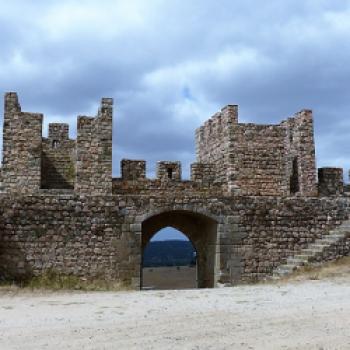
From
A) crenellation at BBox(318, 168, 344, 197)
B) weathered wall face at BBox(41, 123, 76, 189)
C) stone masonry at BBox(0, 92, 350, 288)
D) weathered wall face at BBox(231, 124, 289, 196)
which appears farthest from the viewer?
crenellation at BBox(318, 168, 344, 197)

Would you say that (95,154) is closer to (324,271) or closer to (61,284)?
(61,284)

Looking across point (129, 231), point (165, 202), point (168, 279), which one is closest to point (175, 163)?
point (165, 202)

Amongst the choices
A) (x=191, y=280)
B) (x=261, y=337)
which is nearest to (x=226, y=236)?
(x=261, y=337)

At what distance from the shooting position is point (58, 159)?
16.9m

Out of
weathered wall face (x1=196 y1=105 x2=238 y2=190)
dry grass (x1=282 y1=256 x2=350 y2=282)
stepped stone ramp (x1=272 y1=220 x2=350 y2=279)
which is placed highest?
weathered wall face (x1=196 y1=105 x2=238 y2=190)

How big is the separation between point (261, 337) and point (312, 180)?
1101cm

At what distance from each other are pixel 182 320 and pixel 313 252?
22.9ft

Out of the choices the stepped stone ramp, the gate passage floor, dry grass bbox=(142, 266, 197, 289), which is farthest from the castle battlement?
dry grass bbox=(142, 266, 197, 289)

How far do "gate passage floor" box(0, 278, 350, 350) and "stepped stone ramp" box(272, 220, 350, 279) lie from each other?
238 cm

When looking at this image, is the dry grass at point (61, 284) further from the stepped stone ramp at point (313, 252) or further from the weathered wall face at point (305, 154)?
the weathered wall face at point (305, 154)

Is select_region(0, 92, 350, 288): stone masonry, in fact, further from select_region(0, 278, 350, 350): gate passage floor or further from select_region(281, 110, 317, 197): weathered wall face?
select_region(0, 278, 350, 350): gate passage floor

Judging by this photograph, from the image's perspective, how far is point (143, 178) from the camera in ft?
50.6

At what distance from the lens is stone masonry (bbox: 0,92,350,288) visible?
12.3 metres

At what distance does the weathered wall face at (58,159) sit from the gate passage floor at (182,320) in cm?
652
